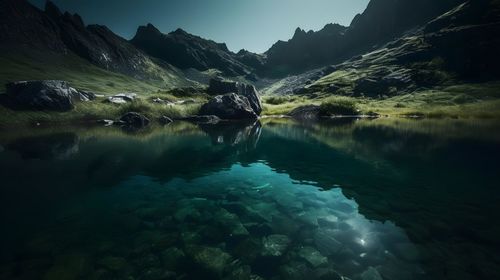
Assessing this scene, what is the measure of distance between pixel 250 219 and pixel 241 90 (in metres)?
133

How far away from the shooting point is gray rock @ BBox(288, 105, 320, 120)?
141 metres

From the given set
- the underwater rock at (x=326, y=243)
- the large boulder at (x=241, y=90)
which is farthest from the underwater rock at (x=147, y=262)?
the large boulder at (x=241, y=90)

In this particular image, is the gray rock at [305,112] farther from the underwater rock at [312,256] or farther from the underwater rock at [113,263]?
the underwater rock at [113,263]

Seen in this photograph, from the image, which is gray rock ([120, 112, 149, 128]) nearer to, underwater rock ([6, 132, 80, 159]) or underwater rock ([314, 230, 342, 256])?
underwater rock ([6, 132, 80, 159])

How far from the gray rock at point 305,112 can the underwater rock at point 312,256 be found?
424 ft

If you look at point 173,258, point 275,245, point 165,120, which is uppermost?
point 165,120

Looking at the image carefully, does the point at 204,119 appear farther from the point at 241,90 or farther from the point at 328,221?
the point at 328,221

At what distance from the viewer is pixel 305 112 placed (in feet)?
474

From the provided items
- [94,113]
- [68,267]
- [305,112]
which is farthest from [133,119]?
[68,267]

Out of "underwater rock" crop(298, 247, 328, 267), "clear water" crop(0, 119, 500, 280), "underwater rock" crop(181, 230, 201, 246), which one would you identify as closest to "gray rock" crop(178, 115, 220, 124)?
"clear water" crop(0, 119, 500, 280)

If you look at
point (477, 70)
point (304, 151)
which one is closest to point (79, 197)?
point (304, 151)

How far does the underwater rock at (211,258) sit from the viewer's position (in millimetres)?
11852

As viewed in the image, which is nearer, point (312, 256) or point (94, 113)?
point (312, 256)

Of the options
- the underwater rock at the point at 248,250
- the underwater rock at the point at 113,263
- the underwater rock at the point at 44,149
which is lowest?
the underwater rock at the point at 248,250
